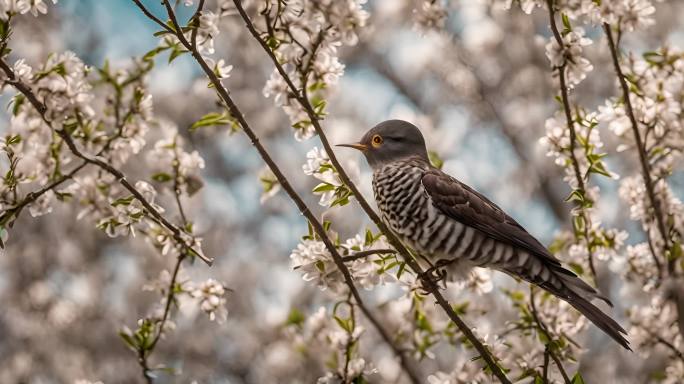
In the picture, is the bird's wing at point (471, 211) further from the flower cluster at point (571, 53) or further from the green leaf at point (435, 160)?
the flower cluster at point (571, 53)

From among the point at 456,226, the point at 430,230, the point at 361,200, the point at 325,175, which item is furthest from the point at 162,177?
the point at 456,226

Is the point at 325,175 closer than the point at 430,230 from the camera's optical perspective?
Yes

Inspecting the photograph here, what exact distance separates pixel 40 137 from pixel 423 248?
5.57ft

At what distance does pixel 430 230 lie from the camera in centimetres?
353

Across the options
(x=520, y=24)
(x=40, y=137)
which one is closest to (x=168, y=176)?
(x=40, y=137)

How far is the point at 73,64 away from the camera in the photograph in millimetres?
3125

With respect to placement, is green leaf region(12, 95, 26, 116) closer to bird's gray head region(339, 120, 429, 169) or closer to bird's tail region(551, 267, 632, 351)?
bird's gray head region(339, 120, 429, 169)

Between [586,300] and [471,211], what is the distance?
66 cm

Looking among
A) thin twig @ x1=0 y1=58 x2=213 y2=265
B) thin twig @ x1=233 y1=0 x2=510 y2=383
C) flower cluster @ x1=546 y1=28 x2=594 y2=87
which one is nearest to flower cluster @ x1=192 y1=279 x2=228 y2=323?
thin twig @ x1=0 y1=58 x2=213 y2=265

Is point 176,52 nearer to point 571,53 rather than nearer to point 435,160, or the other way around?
point 435,160


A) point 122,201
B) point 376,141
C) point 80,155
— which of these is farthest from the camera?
point 376,141

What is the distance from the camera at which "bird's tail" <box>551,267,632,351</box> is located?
9.72ft

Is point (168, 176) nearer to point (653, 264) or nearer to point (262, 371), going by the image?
point (653, 264)

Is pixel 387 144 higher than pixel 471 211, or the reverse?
pixel 387 144
